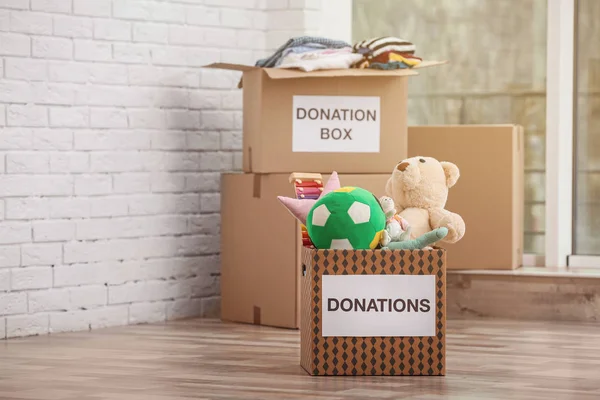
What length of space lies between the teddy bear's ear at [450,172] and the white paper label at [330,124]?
1.09 feet

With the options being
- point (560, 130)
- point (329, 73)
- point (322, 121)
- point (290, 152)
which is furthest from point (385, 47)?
point (560, 130)

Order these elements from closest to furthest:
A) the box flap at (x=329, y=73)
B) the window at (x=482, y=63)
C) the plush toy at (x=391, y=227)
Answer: the plush toy at (x=391, y=227)
the box flap at (x=329, y=73)
the window at (x=482, y=63)

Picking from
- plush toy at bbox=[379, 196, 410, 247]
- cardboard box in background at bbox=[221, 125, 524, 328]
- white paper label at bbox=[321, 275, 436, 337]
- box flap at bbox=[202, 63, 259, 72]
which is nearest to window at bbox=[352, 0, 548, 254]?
cardboard box in background at bbox=[221, 125, 524, 328]

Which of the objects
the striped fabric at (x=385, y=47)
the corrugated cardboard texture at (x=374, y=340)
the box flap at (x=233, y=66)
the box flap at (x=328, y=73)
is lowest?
the corrugated cardboard texture at (x=374, y=340)

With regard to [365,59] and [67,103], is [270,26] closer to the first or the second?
[365,59]

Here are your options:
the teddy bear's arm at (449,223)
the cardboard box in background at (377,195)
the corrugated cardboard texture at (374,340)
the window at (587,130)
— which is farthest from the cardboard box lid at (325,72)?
the corrugated cardboard texture at (374,340)

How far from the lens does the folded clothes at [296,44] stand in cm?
390

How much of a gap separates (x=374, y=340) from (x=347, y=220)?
309 mm

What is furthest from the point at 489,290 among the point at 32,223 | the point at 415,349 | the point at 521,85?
the point at 32,223

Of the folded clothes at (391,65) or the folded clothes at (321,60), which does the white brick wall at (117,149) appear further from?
the folded clothes at (391,65)

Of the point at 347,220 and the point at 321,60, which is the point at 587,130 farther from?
the point at 347,220

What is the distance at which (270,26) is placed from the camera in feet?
14.1

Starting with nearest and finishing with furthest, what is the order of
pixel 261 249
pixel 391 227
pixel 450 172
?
1. pixel 391 227
2. pixel 450 172
3. pixel 261 249

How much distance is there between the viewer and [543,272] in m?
4.03
